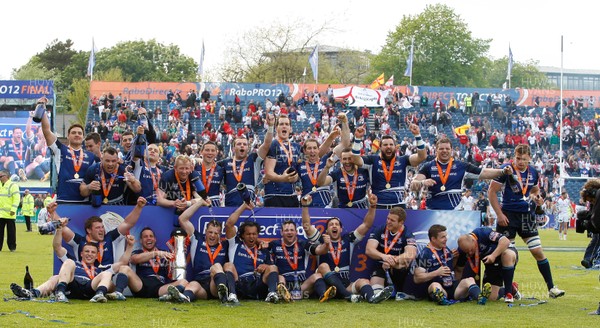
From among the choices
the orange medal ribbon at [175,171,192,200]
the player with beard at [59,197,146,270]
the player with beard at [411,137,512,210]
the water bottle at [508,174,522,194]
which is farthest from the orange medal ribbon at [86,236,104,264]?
the water bottle at [508,174,522,194]

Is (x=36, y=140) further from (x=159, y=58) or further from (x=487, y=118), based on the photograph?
(x=159, y=58)

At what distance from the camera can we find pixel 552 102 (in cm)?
5522

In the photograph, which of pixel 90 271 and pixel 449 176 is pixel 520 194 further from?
pixel 90 271

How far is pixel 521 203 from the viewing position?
12.8m

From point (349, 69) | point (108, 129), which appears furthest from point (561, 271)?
point (349, 69)

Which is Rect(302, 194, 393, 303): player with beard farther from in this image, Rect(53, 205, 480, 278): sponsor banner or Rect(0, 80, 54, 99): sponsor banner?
Rect(0, 80, 54, 99): sponsor banner

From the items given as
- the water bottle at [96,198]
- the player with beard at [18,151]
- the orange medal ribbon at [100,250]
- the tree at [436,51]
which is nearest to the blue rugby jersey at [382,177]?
the water bottle at [96,198]

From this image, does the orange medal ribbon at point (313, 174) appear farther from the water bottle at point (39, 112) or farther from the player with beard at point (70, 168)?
the water bottle at point (39, 112)

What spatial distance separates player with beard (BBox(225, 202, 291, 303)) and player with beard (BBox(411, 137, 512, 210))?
8.04 ft

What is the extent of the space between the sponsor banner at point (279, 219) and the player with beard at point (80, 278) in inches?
23.1

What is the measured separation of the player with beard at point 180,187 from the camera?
12391mm

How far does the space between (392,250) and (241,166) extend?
269 cm

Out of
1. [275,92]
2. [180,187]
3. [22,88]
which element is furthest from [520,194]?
[275,92]

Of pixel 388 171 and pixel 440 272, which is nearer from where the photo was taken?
pixel 440 272
